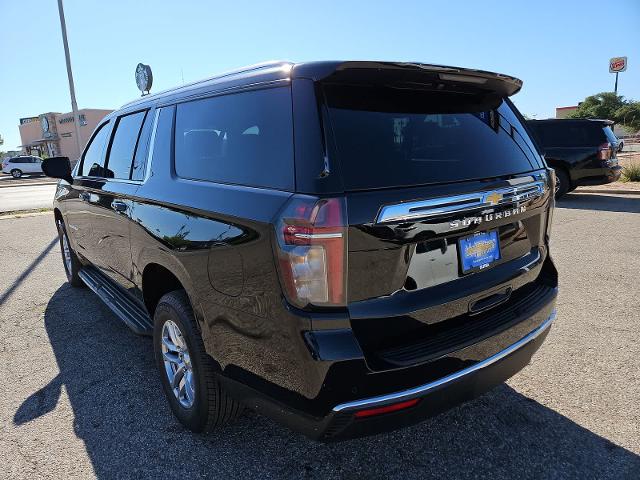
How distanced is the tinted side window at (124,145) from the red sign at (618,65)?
62634mm

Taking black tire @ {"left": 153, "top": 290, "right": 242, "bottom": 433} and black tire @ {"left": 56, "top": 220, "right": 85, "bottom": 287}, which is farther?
black tire @ {"left": 56, "top": 220, "right": 85, "bottom": 287}

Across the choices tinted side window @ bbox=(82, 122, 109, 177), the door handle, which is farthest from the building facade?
the door handle

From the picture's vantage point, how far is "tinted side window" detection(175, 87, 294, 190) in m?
1.90

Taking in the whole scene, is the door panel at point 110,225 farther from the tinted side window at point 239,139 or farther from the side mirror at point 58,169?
the side mirror at point 58,169

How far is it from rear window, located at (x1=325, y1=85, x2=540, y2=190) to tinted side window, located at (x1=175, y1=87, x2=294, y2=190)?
0.24 m

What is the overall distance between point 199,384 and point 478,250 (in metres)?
1.52

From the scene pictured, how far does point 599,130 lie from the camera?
10.6m

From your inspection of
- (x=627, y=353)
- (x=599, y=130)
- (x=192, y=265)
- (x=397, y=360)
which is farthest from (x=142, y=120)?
(x=599, y=130)

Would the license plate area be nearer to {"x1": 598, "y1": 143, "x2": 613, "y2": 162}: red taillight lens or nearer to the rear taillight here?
the rear taillight

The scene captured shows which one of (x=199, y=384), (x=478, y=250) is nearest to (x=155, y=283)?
(x=199, y=384)

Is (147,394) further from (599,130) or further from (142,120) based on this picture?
(599,130)

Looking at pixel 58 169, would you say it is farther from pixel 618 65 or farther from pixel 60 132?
pixel 60 132

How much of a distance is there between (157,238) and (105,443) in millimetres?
1157

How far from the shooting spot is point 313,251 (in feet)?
5.51
